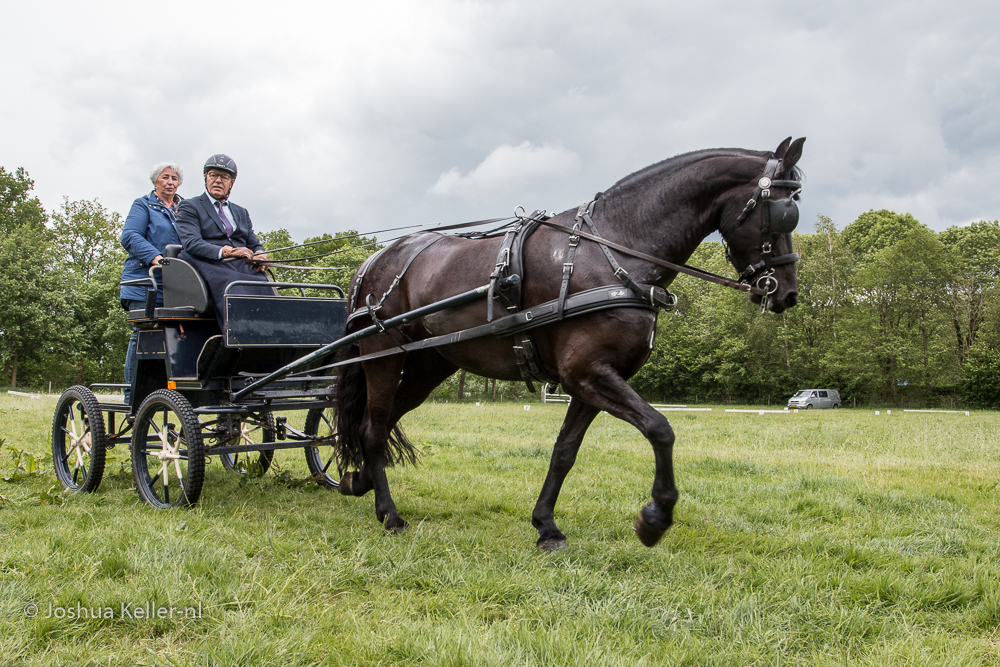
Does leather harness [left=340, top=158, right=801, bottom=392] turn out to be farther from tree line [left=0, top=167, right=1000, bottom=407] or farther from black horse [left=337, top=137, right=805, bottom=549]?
tree line [left=0, top=167, right=1000, bottom=407]

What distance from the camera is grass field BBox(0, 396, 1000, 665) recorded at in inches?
103

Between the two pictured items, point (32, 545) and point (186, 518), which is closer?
point (32, 545)

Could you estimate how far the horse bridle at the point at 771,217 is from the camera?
11.8ft

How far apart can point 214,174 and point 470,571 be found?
4272mm

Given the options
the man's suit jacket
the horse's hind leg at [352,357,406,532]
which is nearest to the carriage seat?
the man's suit jacket

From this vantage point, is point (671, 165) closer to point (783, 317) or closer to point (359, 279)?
point (359, 279)

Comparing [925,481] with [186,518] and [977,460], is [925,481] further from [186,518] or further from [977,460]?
[186,518]

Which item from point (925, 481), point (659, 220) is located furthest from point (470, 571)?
point (925, 481)

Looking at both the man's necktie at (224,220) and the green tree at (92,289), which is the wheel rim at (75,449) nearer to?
the man's necktie at (224,220)

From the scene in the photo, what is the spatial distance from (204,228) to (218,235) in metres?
0.13

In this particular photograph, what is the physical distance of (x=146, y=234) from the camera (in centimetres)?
619

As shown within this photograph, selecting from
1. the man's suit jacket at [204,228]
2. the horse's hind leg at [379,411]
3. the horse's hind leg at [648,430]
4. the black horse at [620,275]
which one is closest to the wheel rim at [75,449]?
the man's suit jacket at [204,228]

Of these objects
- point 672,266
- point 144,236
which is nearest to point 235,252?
point 144,236

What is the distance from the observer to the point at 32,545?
3.79m
